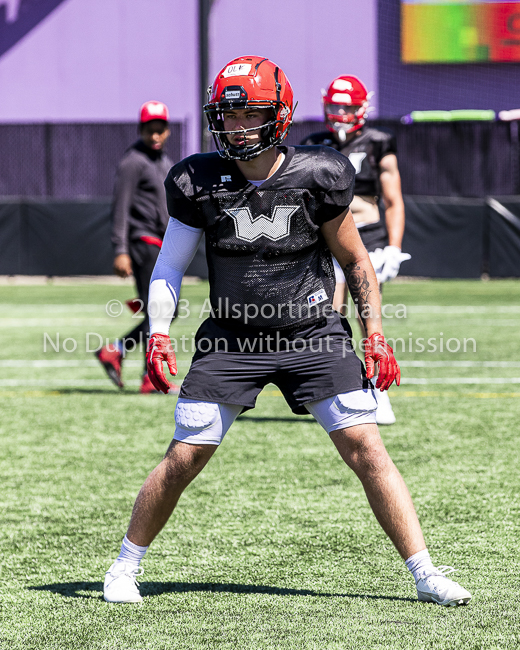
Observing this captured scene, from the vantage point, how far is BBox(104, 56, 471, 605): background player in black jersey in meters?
3.49

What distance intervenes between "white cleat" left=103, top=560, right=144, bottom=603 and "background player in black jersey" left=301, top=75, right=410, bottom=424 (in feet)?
10.6

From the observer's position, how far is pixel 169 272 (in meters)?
3.68

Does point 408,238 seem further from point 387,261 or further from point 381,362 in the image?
point 381,362

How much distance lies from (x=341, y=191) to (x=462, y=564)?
5.03 ft

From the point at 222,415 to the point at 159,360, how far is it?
304mm

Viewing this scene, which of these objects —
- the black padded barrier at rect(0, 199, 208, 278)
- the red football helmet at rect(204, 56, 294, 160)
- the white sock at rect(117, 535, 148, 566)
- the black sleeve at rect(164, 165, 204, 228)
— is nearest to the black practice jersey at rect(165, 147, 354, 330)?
the black sleeve at rect(164, 165, 204, 228)

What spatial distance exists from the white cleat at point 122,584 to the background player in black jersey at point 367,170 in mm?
3217

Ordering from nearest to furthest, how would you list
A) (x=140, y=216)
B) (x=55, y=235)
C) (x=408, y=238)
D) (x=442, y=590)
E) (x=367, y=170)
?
(x=442, y=590), (x=367, y=170), (x=140, y=216), (x=408, y=238), (x=55, y=235)

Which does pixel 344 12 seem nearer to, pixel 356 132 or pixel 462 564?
pixel 356 132

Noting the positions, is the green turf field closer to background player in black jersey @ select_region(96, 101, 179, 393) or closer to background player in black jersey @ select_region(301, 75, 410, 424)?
background player in black jersey @ select_region(96, 101, 179, 393)

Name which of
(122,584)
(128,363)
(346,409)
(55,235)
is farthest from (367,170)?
(55,235)

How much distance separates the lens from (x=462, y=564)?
388 centimetres

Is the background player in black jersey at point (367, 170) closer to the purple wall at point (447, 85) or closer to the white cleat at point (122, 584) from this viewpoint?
the white cleat at point (122, 584)

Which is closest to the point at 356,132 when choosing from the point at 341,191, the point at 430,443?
the point at 430,443
